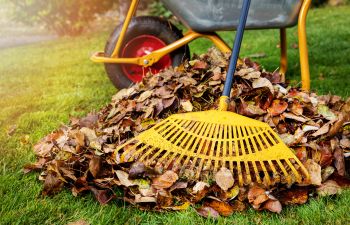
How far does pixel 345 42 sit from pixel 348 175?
11.1 ft

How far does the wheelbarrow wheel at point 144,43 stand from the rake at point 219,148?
108cm

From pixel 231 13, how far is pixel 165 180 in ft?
4.21

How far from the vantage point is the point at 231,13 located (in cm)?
270

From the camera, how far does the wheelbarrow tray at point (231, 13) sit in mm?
2635

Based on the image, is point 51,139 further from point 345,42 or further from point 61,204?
point 345,42

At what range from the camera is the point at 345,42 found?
4926 mm

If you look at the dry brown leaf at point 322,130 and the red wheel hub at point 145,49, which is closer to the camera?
the dry brown leaf at point 322,130

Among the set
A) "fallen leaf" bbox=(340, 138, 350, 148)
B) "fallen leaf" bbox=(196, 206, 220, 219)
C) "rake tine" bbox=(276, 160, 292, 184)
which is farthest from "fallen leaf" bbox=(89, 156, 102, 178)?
"fallen leaf" bbox=(340, 138, 350, 148)

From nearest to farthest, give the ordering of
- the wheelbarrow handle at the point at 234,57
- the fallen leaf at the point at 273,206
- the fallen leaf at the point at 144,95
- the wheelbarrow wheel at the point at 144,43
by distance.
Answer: the fallen leaf at the point at 273,206 → the wheelbarrow handle at the point at 234,57 → the fallen leaf at the point at 144,95 → the wheelbarrow wheel at the point at 144,43

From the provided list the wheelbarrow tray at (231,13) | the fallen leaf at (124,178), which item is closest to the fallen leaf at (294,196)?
the fallen leaf at (124,178)

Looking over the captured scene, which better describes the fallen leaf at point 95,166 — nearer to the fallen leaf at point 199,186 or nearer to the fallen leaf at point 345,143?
the fallen leaf at point 199,186

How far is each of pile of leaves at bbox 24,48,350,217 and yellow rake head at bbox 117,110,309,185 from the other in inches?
1.9

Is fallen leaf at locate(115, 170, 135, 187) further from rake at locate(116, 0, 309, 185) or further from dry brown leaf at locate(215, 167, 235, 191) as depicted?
dry brown leaf at locate(215, 167, 235, 191)

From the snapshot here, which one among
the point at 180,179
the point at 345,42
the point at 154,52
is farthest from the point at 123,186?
the point at 345,42
